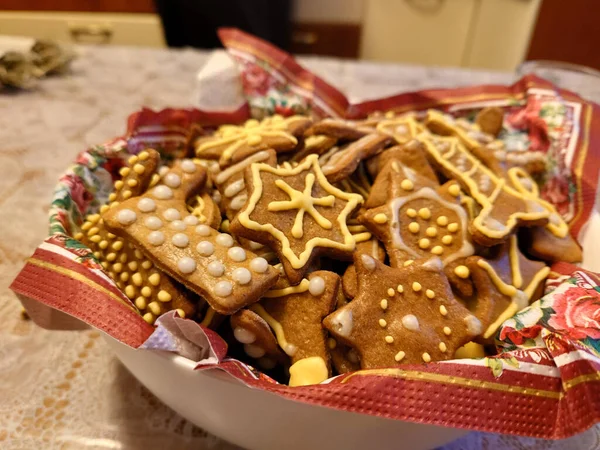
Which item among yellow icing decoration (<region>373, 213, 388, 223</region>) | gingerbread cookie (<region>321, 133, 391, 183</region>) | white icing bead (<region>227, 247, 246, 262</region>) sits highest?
gingerbread cookie (<region>321, 133, 391, 183</region>)

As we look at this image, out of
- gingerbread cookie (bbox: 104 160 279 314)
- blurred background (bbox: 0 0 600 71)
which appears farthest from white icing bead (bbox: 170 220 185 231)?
blurred background (bbox: 0 0 600 71)

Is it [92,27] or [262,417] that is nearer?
[262,417]

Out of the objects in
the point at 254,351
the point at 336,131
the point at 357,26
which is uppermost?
the point at 336,131

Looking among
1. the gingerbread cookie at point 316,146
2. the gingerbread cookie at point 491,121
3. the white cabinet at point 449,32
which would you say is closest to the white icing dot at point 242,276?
the gingerbread cookie at point 316,146

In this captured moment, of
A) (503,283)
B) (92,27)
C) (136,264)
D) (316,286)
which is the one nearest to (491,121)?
(503,283)

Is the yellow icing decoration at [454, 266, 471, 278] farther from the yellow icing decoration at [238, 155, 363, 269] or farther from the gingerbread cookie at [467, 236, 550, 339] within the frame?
the yellow icing decoration at [238, 155, 363, 269]

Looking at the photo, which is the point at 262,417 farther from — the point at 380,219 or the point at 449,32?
the point at 449,32
